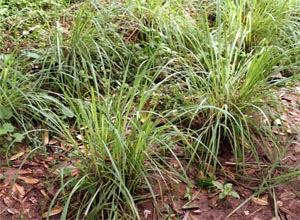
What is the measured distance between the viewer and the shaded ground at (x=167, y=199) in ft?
7.31

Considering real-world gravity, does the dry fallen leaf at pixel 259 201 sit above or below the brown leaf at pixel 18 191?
below

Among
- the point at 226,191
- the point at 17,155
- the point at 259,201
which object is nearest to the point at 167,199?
the point at 226,191

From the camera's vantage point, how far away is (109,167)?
2.17 m

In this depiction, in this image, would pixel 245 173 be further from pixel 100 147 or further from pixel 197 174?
pixel 100 147

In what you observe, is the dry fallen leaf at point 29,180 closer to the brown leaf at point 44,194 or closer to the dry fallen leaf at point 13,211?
the brown leaf at point 44,194

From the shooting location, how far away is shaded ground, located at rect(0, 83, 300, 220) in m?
2.23

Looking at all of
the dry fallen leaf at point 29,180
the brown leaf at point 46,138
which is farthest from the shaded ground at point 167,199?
the brown leaf at point 46,138

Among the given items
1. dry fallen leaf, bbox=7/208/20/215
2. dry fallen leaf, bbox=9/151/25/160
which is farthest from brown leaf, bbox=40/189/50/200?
dry fallen leaf, bbox=9/151/25/160

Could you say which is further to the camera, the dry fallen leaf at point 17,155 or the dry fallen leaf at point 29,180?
the dry fallen leaf at point 17,155

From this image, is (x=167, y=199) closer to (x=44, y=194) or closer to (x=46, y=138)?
(x=44, y=194)

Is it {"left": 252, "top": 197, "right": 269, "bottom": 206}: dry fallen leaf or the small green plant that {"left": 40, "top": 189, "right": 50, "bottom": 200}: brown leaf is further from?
{"left": 252, "top": 197, "right": 269, "bottom": 206}: dry fallen leaf

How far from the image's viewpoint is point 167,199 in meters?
2.30

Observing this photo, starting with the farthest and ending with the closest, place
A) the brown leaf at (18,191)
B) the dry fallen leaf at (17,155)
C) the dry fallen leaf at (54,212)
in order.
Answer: the dry fallen leaf at (17,155)
the brown leaf at (18,191)
the dry fallen leaf at (54,212)

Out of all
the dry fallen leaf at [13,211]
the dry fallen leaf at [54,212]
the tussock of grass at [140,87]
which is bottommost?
the dry fallen leaf at [13,211]
